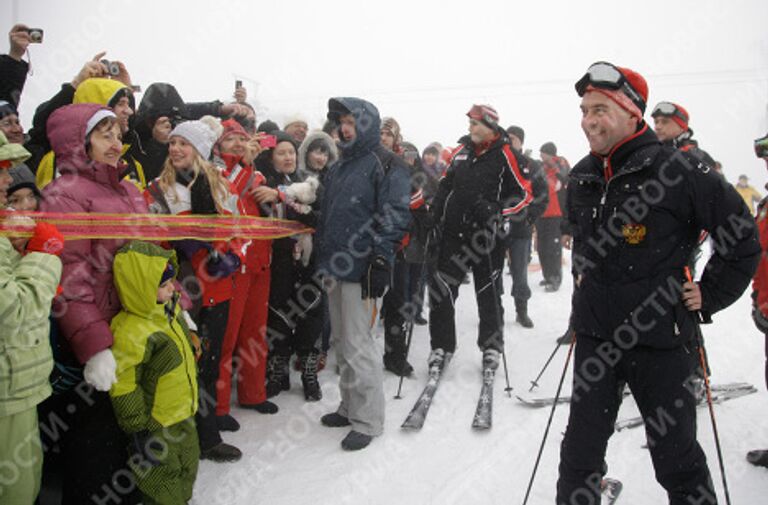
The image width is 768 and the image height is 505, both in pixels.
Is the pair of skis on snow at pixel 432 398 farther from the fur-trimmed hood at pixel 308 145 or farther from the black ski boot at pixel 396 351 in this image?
the fur-trimmed hood at pixel 308 145

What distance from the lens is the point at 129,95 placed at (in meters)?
3.82

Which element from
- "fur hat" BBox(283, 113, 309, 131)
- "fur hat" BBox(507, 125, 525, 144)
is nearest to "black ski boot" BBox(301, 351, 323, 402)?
"fur hat" BBox(283, 113, 309, 131)

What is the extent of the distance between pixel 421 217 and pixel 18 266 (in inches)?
148

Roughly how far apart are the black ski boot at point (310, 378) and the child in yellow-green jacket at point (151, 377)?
1.86 m

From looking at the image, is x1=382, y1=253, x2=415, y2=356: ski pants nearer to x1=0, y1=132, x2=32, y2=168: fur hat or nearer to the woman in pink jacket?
the woman in pink jacket

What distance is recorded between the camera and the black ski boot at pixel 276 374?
4.77m

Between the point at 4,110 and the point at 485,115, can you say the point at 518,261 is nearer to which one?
the point at 485,115

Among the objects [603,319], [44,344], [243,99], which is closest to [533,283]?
[243,99]

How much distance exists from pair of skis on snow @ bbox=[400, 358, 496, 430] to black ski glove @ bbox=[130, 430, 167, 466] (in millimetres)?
2000

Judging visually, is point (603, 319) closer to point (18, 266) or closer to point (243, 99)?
point (18, 266)

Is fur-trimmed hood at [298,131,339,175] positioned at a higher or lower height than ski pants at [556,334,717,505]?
higher

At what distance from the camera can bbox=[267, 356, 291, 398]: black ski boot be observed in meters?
4.77

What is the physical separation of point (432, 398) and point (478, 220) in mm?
1797

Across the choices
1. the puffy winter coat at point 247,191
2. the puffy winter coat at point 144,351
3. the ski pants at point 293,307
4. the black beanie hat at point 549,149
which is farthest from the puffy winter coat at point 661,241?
the black beanie hat at point 549,149
